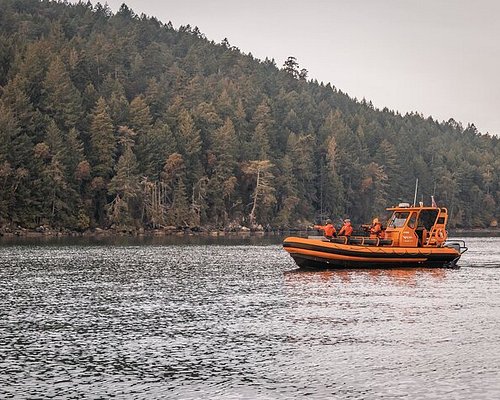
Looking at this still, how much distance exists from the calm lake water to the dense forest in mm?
66185

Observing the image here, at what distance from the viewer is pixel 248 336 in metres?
22.2

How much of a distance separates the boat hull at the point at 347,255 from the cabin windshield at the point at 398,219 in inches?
93.7

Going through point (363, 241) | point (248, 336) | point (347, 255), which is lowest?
point (248, 336)

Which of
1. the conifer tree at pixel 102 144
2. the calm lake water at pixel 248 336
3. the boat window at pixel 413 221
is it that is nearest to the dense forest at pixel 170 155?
the conifer tree at pixel 102 144

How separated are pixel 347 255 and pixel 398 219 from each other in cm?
586

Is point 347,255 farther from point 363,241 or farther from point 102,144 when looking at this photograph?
point 102,144

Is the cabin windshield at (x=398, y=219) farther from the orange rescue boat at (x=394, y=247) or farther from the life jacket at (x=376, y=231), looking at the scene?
the life jacket at (x=376, y=231)

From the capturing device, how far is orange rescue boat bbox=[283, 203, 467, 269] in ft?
146

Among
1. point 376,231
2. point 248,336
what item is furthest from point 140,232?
point 248,336

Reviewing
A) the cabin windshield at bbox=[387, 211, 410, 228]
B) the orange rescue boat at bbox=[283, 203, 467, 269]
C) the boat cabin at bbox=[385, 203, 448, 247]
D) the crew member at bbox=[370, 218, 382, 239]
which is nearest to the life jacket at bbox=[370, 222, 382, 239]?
the crew member at bbox=[370, 218, 382, 239]

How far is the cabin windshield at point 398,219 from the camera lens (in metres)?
48.2

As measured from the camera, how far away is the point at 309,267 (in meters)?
45.8

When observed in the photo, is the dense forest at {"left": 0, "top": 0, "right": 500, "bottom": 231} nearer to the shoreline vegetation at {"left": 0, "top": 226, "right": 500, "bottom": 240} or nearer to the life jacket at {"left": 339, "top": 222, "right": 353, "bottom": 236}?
the shoreline vegetation at {"left": 0, "top": 226, "right": 500, "bottom": 240}

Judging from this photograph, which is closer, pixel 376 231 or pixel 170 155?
pixel 376 231
